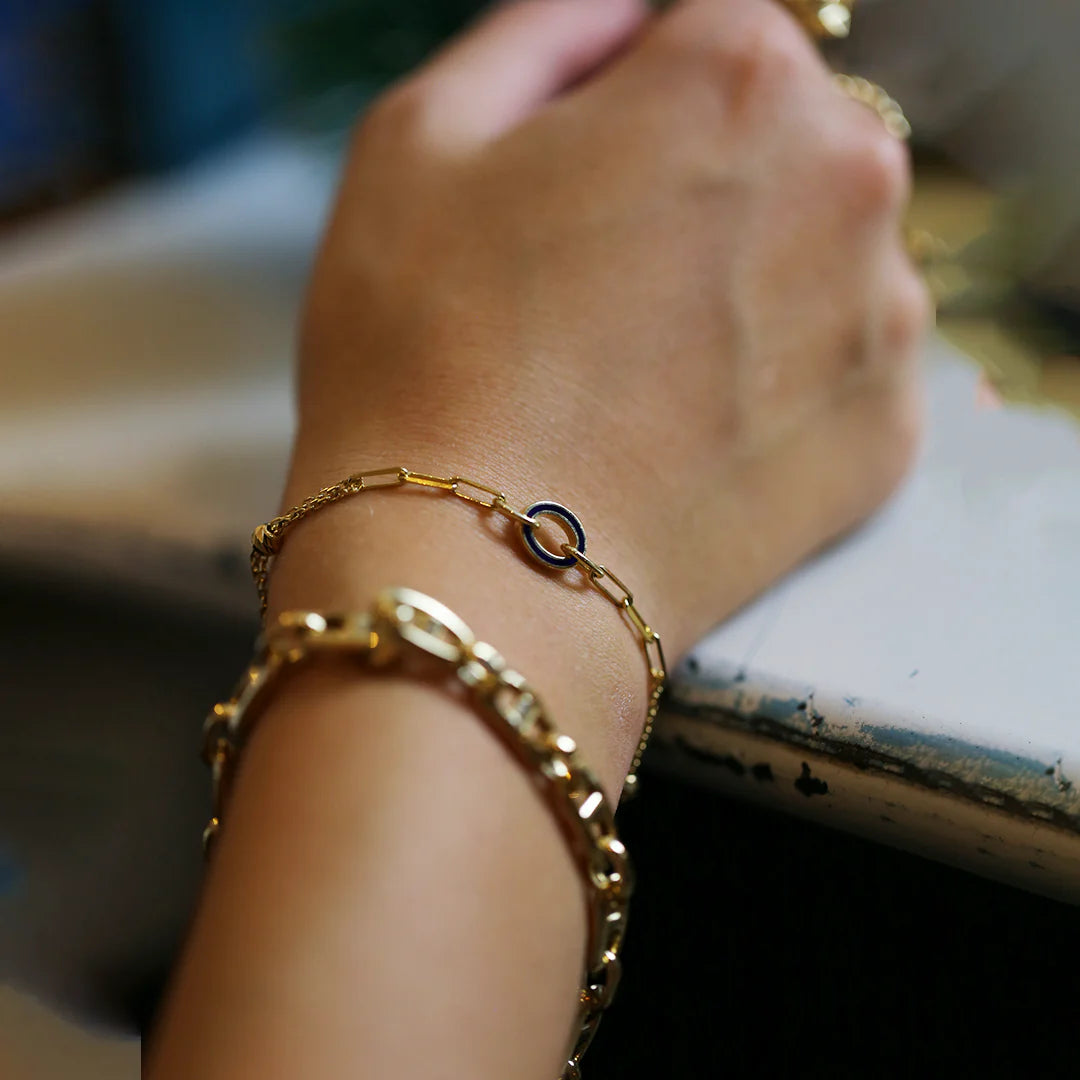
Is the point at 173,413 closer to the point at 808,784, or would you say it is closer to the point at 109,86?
the point at 808,784

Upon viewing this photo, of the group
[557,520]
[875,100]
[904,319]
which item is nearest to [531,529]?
[557,520]

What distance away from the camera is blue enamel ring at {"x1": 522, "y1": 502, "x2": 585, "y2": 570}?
35 centimetres

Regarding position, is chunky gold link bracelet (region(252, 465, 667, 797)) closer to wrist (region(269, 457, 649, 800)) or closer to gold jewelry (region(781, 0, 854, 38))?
wrist (region(269, 457, 649, 800))

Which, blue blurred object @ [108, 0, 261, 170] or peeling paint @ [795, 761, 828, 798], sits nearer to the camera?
peeling paint @ [795, 761, 828, 798]

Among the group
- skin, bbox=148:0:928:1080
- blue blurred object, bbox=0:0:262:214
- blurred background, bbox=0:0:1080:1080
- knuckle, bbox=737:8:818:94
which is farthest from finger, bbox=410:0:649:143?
blue blurred object, bbox=0:0:262:214

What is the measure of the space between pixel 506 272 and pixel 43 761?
44cm

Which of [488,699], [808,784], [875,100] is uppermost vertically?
[875,100]

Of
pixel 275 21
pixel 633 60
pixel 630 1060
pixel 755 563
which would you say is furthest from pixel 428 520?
pixel 275 21

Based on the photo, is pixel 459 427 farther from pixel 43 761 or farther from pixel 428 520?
pixel 43 761

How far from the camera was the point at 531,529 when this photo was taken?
0.35m

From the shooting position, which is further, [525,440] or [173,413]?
[173,413]

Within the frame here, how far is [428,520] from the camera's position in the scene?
340 millimetres

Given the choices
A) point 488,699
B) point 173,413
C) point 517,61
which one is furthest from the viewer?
point 173,413

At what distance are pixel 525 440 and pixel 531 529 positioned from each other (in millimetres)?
43
